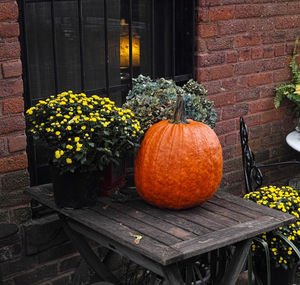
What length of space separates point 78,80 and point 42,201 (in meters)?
0.86

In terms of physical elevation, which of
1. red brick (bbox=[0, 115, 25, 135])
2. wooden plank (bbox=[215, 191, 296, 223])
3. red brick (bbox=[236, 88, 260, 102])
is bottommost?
wooden plank (bbox=[215, 191, 296, 223])

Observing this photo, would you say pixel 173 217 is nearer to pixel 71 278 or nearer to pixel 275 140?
pixel 71 278

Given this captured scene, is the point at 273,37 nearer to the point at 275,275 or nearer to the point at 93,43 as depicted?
the point at 93,43

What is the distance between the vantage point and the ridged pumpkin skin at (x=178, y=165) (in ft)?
8.47

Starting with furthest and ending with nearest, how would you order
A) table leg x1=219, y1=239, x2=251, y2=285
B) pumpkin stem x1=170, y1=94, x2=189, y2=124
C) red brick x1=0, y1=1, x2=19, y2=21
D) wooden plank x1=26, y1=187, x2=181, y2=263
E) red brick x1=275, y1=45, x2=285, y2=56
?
red brick x1=275, y1=45, x2=285, y2=56, red brick x1=0, y1=1, x2=19, y2=21, pumpkin stem x1=170, y1=94, x2=189, y2=124, table leg x1=219, y1=239, x2=251, y2=285, wooden plank x1=26, y1=187, x2=181, y2=263

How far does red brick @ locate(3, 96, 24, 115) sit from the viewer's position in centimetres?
290

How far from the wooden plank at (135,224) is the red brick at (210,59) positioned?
150cm

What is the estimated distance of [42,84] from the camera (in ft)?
10.5

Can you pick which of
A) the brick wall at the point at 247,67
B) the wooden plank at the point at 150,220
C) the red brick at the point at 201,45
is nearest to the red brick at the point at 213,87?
the brick wall at the point at 247,67

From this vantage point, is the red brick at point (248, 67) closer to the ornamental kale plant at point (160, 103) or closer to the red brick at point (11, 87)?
the ornamental kale plant at point (160, 103)

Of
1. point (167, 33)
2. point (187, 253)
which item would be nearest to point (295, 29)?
point (167, 33)

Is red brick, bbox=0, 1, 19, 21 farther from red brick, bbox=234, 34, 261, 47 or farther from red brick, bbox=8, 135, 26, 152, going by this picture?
red brick, bbox=234, 34, 261, 47

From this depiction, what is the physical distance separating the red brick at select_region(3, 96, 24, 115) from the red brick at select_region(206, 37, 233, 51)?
1.48 metres

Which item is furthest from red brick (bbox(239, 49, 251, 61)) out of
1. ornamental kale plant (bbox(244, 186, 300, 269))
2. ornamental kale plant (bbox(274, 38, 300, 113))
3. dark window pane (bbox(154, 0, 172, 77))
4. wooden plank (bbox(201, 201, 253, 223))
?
wooden plank (bbox(201, 201, 253, 223))
